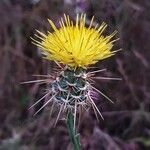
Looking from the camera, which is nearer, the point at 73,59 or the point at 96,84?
the point at 73,59

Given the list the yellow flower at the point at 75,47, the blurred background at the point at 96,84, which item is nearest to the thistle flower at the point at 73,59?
the yellow flower at the point at 75,47

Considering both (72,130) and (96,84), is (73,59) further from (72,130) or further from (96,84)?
(96,84)

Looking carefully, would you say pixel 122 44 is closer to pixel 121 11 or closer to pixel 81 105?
pixel 121 11

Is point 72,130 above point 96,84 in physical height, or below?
below

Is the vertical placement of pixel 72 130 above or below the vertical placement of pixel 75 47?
below

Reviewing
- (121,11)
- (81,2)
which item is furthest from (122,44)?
(81,2)

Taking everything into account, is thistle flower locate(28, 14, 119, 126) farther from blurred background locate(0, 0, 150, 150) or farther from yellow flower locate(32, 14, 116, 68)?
blurred background locate(0, 0, 150, 150)

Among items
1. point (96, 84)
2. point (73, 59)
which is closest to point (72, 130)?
point (73, 59)

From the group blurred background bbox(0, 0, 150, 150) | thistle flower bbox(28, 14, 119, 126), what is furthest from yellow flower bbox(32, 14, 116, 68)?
blurred background bbox(0, 0, 150, 150)

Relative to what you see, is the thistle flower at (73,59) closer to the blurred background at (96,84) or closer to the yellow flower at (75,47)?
the yellow flower at (75,47)
